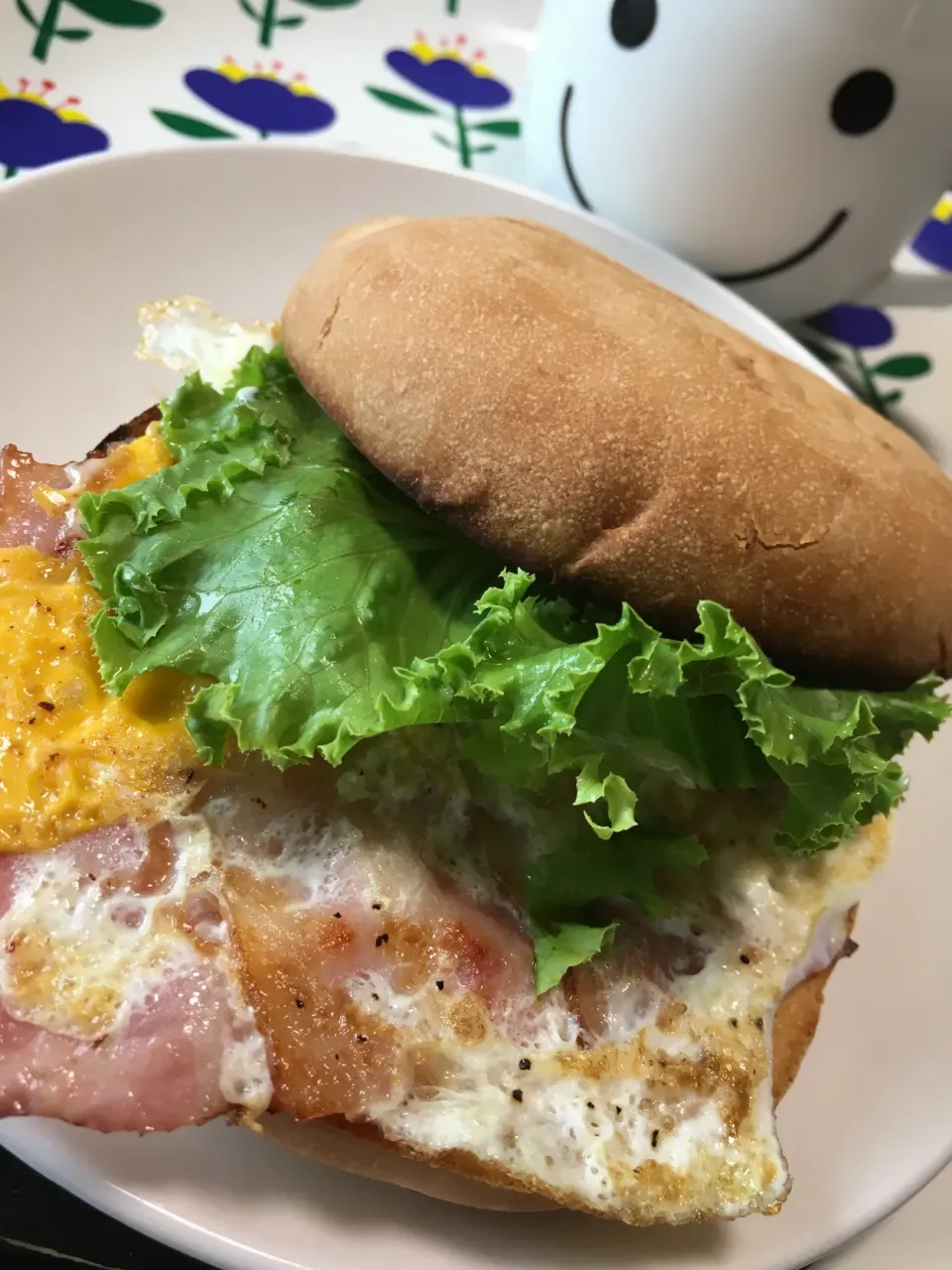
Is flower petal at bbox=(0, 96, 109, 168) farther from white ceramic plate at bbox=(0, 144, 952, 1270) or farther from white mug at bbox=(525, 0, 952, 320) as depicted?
white mug at bbox=(525, 0, 952, 320)

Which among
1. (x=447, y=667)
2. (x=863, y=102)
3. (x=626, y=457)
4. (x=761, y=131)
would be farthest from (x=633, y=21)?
(x=447, y=667)

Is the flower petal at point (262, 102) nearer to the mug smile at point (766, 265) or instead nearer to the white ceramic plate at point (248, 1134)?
the white ceramic plate at point (248, 1134)

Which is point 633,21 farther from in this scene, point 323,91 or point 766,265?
point 323,91

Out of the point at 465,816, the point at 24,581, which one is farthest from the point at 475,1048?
the point at 24,581

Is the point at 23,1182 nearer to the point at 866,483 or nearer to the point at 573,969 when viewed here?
the point at 573,969

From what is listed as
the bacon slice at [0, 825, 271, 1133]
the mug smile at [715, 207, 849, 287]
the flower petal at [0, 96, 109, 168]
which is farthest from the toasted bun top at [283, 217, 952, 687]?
the flower petal at [0, 96, 109, 168]
